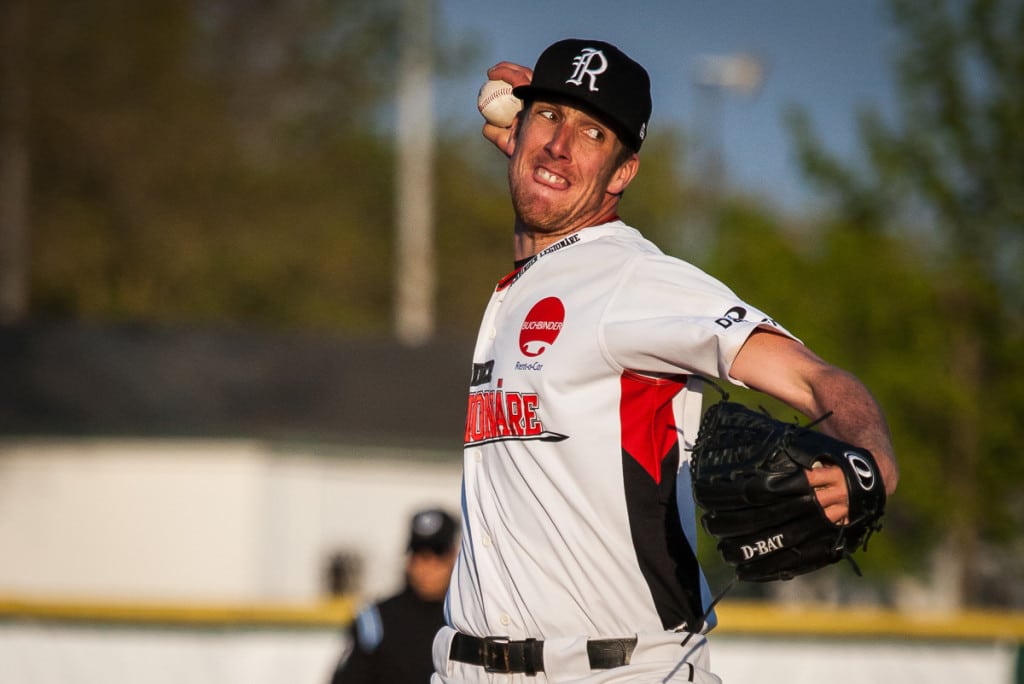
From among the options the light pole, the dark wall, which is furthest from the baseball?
the light pole

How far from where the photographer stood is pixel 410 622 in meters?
7.14

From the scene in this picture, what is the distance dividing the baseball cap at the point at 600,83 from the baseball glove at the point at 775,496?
1032 mm

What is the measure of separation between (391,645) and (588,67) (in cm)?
408

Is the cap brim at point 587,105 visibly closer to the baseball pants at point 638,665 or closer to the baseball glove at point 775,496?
the baseball glove at point 775,496

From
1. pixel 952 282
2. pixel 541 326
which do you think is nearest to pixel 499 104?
pixel 541 326

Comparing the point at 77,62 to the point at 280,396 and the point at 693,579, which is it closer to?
the point at 280,396

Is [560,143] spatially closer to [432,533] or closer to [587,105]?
[587,105]

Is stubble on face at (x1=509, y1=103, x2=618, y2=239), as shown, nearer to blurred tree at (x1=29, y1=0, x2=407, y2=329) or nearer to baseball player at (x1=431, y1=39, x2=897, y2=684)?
baseball player at (x1=431, y1=39, x2=897, y2=684)

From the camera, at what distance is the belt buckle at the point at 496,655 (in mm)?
3473

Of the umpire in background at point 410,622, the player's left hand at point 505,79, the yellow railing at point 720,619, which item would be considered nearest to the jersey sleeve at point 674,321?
the player's left hand at point 505,79

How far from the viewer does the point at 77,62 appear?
36438 mm

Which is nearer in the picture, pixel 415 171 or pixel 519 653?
pixel 519 653

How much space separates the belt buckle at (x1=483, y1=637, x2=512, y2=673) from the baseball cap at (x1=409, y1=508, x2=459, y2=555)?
3.68 metres

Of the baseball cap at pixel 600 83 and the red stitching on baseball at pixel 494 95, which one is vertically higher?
the red stitching on baseball at pixel 494 95
